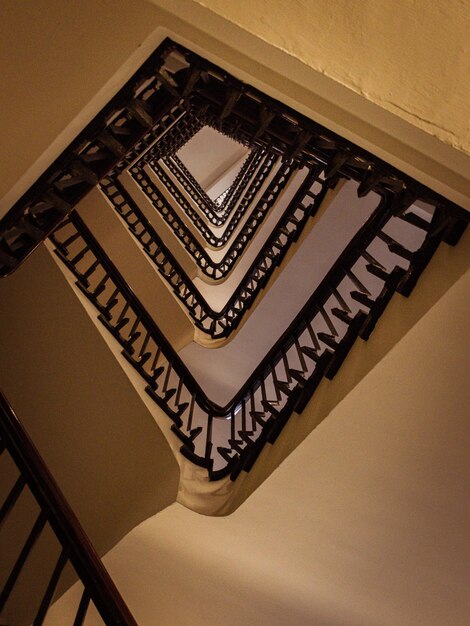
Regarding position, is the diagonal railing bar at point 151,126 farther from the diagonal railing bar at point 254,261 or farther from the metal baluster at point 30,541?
the diagonal railing bar at point 254,261

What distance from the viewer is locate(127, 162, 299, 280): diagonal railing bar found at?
9.23 meters

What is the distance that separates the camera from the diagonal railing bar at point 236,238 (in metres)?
9.23

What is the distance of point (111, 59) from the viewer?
2.29 meters

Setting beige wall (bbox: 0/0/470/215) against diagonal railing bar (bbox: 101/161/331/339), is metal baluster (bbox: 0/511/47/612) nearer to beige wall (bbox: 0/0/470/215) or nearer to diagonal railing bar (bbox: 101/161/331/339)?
beige wall (bbox: 0/0/470/215)

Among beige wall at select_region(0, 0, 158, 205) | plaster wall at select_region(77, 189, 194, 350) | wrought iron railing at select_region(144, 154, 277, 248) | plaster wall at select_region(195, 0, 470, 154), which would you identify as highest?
wrought iron railing at select_region(144, 154, 277, 248)

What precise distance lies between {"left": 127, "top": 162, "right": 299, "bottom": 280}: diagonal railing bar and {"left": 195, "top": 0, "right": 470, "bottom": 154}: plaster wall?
763cm

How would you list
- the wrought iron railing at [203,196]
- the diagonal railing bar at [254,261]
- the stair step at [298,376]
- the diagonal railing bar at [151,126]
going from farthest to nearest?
the wrought iron railing at [203,196] < the diagonal railing bar at [254,261] < the stair step at [298,376] < the diagonal railing bar at [151,126]

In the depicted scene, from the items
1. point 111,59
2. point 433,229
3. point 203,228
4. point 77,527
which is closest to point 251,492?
point 77,527

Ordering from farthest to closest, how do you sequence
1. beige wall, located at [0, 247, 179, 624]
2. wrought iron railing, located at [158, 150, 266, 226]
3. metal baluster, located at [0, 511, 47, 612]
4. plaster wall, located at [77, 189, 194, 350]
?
1. wrought iron railing, located at [158, 150, 266, 226]
2. plaster wall, located at [77, 189, 194, 350]
3. beige wall, located at [0, 247, 179, 624]
4. metal baluster, located at [0, 511, 47, 612]

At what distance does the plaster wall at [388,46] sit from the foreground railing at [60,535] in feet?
6.39

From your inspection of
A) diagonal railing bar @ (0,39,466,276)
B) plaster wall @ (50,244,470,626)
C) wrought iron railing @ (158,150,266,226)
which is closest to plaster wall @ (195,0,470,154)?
diagonal railing bar @ (0,39,466,276)

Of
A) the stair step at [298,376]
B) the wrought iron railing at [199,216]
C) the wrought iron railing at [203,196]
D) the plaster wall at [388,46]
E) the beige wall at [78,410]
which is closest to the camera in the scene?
the plaster wall at [388,46]

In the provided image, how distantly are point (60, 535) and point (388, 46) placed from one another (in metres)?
2.15

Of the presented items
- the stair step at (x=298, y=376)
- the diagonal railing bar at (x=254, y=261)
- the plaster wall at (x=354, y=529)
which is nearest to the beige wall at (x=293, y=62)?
the plaster wall at (x=354, y=529)
